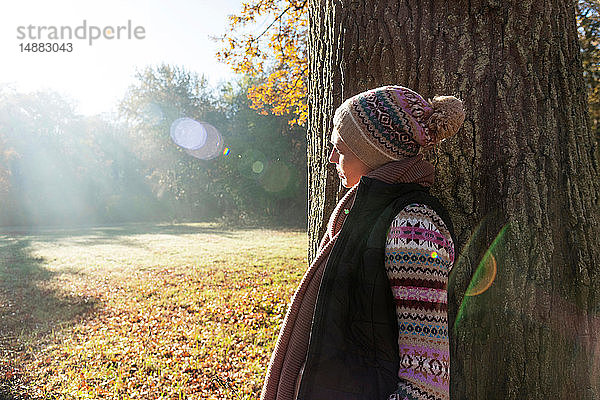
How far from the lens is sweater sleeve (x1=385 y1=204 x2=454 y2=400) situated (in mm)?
1314

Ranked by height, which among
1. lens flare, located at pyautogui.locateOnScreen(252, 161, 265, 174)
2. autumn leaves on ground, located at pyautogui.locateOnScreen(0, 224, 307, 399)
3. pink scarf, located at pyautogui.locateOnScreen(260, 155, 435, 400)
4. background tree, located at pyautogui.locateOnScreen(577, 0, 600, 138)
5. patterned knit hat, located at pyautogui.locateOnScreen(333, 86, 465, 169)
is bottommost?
autumn leaves on ground, located at pyautogui.locateOnScreen(0, 224, 307, 399)

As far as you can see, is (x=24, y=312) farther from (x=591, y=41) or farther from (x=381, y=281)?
(x=591, y=41)

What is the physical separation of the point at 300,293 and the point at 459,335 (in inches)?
34.1

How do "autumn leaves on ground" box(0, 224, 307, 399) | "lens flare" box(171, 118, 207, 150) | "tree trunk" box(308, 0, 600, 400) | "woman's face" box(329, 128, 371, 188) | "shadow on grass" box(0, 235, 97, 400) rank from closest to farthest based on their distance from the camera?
"woman's face" box(329, 128, 371, 188) → "tree trunk" box(308, 0, 600, 400) → "autumn leaves on ground" box(0, 224, 307, 399) → "shadow on grass" box(0, 235, 97, 400) → "lens flare" box(171, 118, 207, 150)

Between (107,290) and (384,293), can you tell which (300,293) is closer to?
(384,293)

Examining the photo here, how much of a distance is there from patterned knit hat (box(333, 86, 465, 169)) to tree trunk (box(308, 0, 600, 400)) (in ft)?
1.79

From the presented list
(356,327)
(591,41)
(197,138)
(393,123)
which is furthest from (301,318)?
(197,138)

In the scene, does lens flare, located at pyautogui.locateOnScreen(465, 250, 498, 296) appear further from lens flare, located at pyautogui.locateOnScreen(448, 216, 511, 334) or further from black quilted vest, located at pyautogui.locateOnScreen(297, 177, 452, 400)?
black quilted vest, located at pyautogui.locateOnScreen(297, 177, 452, 400)

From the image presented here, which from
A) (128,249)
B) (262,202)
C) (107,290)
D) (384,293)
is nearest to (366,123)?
(384,293)

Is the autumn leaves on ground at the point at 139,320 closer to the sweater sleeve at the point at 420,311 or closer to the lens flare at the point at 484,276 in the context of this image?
the lens flare at the point at 484,276

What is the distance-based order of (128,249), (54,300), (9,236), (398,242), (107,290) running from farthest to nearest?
(9,236) → (128,249) → (107,290) → (54,300) → (398,242)

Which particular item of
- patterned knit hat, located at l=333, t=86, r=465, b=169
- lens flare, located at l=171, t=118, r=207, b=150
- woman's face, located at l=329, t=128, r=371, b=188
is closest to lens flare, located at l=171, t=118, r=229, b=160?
lens flare, located at l=171, t=118, r=207, b=150

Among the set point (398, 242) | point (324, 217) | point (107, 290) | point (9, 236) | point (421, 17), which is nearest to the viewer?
point (398, 242)

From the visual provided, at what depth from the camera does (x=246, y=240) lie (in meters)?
16.1
